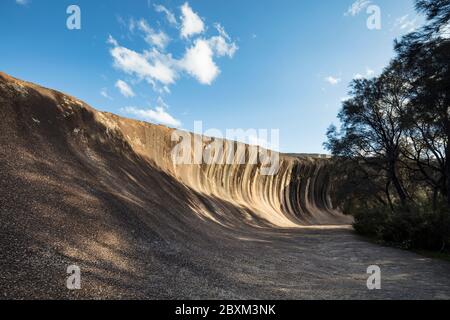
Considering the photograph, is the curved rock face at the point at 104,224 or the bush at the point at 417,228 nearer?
the curved rock face at the point at 104,224

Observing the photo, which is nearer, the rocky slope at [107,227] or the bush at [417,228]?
the rocky slope at [107,227]

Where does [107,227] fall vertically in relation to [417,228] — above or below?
above

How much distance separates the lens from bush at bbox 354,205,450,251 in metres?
12.0

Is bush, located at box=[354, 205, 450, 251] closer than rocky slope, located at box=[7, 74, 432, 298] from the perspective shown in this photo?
No

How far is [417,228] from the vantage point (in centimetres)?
1234

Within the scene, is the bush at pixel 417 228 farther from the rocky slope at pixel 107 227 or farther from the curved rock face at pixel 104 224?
the curved rock face at pixel 104 224

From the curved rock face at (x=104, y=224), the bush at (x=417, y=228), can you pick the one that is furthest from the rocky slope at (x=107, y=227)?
the bush at (x=417, y=228)

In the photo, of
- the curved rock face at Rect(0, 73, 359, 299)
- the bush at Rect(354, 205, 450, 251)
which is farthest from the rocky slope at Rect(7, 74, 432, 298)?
the bush at Rect(354, 205, 450, 251)

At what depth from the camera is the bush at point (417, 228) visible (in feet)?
39.2

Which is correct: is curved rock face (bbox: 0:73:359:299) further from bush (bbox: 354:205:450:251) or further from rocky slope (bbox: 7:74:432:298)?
bush (bbox: 354:205:450:251)

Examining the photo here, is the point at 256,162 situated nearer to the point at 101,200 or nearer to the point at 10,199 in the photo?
the point at 101,200

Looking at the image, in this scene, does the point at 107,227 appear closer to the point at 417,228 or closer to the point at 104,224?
the point at 104,224

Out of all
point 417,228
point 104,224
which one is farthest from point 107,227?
point 417,228
